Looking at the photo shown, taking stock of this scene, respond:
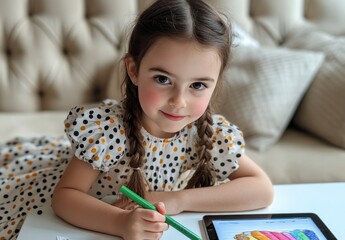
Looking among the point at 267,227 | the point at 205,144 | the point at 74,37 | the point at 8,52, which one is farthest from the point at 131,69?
the point at 8,52

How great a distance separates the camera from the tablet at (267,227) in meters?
0.77

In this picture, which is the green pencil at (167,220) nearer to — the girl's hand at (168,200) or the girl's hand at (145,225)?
the girl's hand at (145,225)

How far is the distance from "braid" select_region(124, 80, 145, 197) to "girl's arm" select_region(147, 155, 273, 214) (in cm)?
3

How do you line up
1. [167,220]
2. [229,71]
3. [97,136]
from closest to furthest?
[167,220]
[97,136]
[229,71]

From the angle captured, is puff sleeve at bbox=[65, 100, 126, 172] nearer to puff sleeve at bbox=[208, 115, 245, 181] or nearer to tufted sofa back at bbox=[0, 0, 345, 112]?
puff sleeve at bbox=[208, 115, 245, 181]

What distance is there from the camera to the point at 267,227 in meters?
0.80

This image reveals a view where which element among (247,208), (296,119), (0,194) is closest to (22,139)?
(0,194)

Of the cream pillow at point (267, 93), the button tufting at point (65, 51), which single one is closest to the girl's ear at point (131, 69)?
the cream pillow at point (267, 93)

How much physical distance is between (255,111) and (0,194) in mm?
798

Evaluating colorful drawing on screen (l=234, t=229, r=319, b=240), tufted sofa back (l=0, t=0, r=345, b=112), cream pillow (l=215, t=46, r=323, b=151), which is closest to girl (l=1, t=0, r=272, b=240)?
colorful drawing on screen (l=234, t=229, r=319, b=240)

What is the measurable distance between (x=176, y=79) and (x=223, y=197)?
0.26 m

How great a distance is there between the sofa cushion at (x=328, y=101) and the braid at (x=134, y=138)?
28.7 inches

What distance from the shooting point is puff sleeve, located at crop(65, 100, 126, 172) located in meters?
0.84

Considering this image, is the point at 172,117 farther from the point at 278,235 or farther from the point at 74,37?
the point at 74,37
